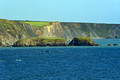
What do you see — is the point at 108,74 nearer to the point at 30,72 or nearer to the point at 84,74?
the point at 84,74

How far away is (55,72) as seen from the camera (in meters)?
80.1

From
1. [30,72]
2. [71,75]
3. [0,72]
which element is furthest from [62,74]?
[0,72]

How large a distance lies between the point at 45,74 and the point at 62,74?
3.42 m

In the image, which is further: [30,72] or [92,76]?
[30,72]

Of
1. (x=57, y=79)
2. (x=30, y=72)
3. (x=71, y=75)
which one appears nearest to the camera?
(x=57, y=79)

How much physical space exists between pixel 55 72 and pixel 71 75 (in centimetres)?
637

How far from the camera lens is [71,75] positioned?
74.6 meters

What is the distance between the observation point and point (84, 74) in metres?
76.4

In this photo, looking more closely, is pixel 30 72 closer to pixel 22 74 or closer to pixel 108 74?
pixel 22 74

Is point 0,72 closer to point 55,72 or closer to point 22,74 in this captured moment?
point 22,74

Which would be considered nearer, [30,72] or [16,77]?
[16,77]

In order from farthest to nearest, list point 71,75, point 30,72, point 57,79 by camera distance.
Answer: point 30,72 < point 71,75 < point 57,79

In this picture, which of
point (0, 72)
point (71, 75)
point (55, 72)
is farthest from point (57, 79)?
point (0, 72)

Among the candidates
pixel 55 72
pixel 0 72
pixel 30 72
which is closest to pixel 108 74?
pixel 55 72
